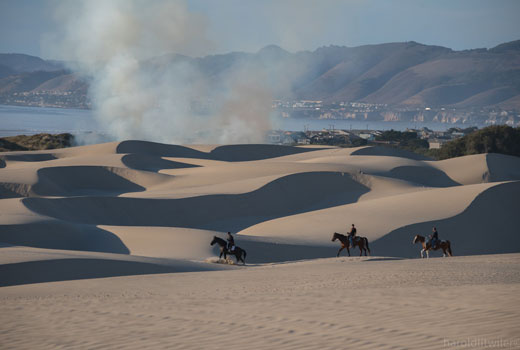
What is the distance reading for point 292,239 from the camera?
27219 millimetres

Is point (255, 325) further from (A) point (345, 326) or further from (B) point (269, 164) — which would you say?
(B) point (269, 164)

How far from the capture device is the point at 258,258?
24.1 meters

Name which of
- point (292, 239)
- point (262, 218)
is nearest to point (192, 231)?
point (292, 239)

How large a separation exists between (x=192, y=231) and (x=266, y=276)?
34.3ft

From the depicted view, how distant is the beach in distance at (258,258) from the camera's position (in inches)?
359

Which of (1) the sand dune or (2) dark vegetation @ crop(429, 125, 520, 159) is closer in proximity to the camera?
(1) the sand dune

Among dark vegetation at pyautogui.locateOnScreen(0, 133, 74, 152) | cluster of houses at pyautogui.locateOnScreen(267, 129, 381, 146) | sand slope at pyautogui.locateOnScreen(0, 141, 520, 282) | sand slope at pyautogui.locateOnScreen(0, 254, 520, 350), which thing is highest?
cluster of houses at pyautogui.locateOnScreen(267, 129, 381, 146)

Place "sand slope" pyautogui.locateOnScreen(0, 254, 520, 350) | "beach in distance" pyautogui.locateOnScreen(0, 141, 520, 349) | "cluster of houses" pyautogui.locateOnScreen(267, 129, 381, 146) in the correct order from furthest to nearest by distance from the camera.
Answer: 1. "cluster of houses" pyautogui.locateOnScreen(267, 129, 381, 146)
2. "beach in distance" pyautogui.locateOnScreen(0, 141, 520, 349)
3. "sand slope" pyautogui.locateOnScreen(0, 254, 520, 350)

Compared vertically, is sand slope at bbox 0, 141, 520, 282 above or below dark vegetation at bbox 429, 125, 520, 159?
below

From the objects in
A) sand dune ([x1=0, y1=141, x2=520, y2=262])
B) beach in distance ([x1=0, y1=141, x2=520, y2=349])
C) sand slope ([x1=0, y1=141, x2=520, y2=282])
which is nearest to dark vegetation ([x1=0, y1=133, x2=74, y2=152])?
beach in distance ([x1=0, y1=141, x2=520, y2=349])

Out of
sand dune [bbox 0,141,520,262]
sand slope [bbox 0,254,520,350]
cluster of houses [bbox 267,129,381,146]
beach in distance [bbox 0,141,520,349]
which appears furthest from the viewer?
cluster of houses [bbox 267,129,381,146]

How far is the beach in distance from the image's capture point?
9117 mm

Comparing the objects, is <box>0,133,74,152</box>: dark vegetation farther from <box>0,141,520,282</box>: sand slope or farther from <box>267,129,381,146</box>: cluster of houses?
<box>0,141,520,282</box>: sand slope

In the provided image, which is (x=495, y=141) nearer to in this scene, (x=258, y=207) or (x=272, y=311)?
(x=258, y=207)
